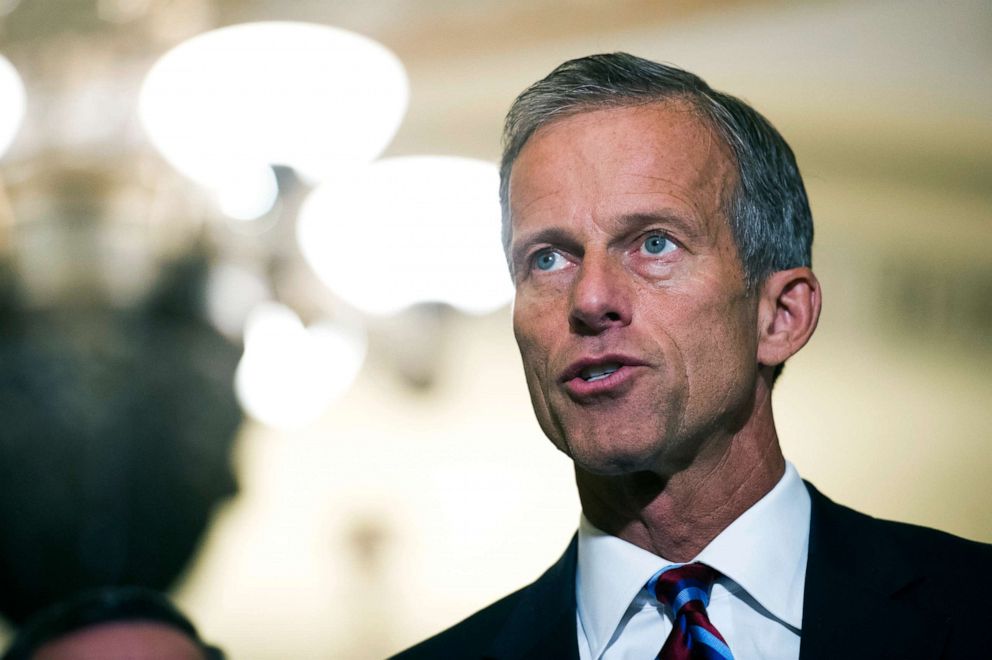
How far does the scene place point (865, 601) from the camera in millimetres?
1354

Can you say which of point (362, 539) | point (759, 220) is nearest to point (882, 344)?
point (759, 220)

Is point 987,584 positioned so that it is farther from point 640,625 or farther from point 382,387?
point 382,387

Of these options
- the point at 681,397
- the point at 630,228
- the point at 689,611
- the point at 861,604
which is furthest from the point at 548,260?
the point at 861,604

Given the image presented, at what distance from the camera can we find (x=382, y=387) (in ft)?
6.85

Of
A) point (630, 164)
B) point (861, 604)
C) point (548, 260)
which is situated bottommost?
point (861, 604)

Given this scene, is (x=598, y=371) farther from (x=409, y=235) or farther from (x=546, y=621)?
(x=409, y=235)

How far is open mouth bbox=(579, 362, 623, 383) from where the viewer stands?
1.37 m

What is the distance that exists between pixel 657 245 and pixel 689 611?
0.46 m

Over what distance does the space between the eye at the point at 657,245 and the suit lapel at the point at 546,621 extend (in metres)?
0.44

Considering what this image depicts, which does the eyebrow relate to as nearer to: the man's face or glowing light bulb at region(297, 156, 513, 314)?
the man's face

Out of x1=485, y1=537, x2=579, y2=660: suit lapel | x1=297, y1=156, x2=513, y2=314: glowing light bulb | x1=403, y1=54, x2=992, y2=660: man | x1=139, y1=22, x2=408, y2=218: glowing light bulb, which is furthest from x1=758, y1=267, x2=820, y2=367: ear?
x1=139, y1=22, x2=408, y2=218: glowing light bulb

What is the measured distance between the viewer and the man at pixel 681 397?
1.35 meters

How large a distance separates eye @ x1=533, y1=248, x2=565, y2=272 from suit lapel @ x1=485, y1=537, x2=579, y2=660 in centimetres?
40

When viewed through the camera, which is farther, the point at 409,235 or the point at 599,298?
the point at 409,235
